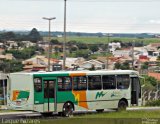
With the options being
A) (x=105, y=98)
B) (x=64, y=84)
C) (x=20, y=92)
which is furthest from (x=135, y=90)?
(x=20, y=92)

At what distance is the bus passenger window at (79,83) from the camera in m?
29.5

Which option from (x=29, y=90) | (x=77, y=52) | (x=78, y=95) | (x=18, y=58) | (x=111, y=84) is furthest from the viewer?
(x=77, y=52)

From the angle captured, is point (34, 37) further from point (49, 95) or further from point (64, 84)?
→ point (49, 95)

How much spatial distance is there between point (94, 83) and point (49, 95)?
342 cm

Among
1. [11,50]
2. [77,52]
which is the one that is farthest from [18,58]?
[77,52]

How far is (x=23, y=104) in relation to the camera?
27.6m

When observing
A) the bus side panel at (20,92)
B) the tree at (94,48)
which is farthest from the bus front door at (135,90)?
the tree at (94,48)

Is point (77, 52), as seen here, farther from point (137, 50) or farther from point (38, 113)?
point (38, 113)

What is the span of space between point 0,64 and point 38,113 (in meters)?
45.2

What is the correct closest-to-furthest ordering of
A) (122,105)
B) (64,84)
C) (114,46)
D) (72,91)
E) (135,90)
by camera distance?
(64,84), (72,91), (122,105), (135,90), (114,46)

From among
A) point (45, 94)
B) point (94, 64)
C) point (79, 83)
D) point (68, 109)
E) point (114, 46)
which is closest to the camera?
point (45, 94)

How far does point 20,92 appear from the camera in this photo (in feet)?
91.1

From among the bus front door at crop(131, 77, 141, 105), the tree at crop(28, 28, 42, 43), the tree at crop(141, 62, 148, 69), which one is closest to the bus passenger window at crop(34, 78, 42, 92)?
the bus front door at crop(131, 77, 141, 105)

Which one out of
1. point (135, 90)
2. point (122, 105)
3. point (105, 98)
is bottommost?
point (122, 105)
